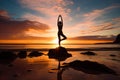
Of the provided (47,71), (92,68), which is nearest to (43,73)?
(47,71)

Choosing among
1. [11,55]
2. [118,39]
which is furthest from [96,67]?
[118,39]

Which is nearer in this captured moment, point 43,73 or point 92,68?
point 43,73

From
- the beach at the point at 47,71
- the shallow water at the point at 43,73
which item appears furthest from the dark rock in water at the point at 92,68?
the shallow water at the point at 43,73

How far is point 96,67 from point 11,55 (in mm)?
14450

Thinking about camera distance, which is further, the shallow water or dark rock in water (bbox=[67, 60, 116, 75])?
dark rock in water (bbox=[67, 60, 116, 75])

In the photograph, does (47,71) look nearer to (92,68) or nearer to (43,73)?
(43,73)

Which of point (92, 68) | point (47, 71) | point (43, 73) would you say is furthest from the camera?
point (92, 68)

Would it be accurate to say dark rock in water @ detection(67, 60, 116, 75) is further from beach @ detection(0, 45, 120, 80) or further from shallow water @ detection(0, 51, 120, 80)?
shallow water @ detection(0, 51, 120, 80)

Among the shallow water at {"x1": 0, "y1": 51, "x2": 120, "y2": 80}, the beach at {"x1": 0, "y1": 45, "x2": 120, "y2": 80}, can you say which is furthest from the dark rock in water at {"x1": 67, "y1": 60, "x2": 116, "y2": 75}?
the shallow water at {"x1": 0, "y1": 51, "x2": 120, "y2": 80}

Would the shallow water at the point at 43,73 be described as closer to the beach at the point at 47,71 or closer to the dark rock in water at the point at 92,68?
the beach at the point at 47,71

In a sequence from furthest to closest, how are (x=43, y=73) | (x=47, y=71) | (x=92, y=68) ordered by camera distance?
(x=92, y=68) → (x=47, y=71) → (x=43, y=73)

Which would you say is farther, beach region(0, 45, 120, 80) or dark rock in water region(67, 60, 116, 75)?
dark rock in water region(67, 60, 116, 75)

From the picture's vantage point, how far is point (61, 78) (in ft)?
27.3

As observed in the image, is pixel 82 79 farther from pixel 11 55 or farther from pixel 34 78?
pixel 11 55
